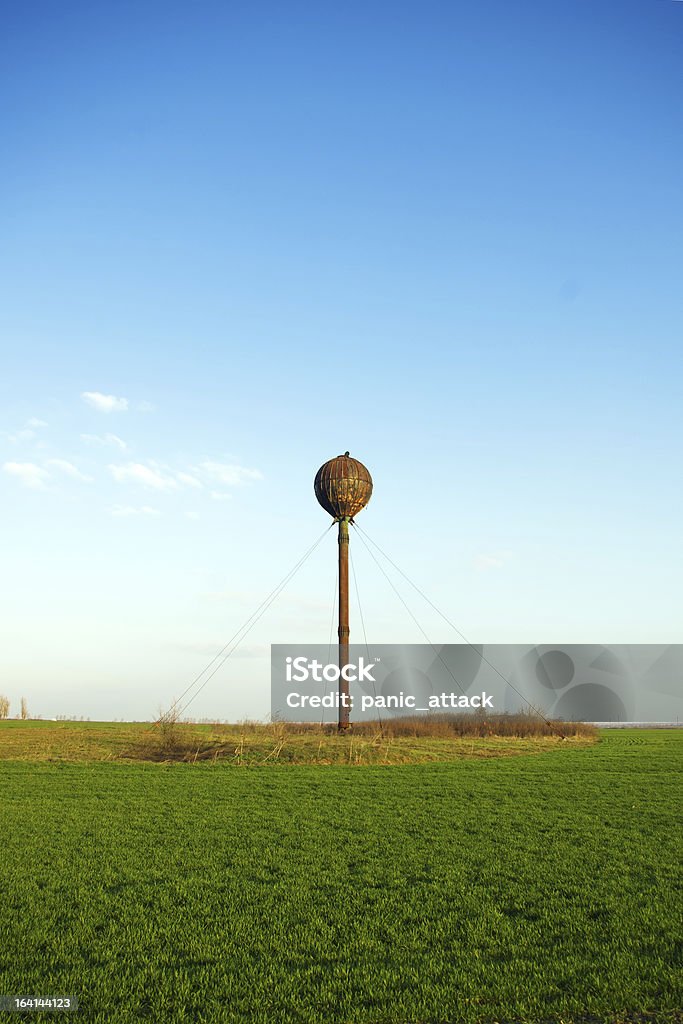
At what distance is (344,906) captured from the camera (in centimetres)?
930

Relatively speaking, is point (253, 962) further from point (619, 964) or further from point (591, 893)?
point (591, 893)

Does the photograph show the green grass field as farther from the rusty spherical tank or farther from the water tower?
the rusty spherical tank

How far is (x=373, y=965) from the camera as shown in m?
7.36

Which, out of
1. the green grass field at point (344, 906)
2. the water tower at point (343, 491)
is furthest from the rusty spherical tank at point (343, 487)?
the green grass field at point (344, 906)

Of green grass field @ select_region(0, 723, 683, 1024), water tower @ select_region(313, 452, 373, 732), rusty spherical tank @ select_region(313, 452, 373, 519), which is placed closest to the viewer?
green grass field @ select_region(0, 723, 683, 1024)

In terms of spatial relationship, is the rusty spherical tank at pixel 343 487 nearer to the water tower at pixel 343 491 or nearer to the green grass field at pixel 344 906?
the water tower at pixel 343 491

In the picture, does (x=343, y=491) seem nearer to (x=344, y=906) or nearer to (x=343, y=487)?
(x=343, y=487)

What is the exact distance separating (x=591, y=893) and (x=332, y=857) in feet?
13.7

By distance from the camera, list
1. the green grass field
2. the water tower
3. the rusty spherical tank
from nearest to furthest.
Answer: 1. the green grass field
2. the water tower
3. the rusty spherical tank

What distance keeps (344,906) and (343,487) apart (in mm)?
27945

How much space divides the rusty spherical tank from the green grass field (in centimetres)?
1961

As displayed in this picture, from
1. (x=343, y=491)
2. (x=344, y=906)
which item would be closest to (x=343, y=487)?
(x=343, y=491)

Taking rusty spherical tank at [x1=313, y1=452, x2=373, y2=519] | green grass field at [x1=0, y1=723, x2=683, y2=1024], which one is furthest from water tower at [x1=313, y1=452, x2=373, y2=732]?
green grass field at [x1=0, y1=723, x2=683, y2=1024]

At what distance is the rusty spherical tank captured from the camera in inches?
1439
